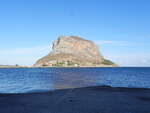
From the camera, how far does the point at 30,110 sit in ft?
41.3

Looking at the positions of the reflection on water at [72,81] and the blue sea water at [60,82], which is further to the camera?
the reflection on water at [72,81]

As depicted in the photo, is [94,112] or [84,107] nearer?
[94,112]

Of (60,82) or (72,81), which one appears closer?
(60,82)

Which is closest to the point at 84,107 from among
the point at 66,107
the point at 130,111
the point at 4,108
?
the point at 66,107

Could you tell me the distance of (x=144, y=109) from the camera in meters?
13.0

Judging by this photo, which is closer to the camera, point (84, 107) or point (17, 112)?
point (17, 112)

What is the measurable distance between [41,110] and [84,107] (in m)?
2.74

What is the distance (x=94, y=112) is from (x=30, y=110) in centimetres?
381

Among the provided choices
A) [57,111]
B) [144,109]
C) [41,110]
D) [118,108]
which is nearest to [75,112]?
[57,111]

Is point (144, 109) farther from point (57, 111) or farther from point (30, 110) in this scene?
point (30, 110)

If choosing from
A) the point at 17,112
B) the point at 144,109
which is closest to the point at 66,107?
the point at 17,112

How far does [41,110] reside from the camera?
1258 centimetres

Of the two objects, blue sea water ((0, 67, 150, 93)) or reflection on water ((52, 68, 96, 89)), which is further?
reflection on water ((52, 68, 96, 89))

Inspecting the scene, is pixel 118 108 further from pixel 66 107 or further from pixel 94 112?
pixel 66 107
